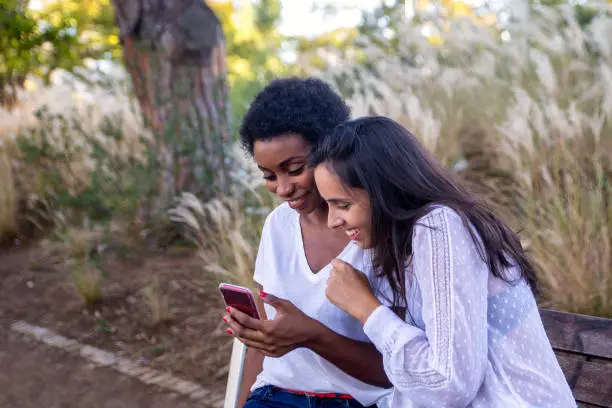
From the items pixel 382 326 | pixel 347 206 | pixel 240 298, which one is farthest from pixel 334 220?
pixel 240 298

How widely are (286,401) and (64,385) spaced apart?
101 inches

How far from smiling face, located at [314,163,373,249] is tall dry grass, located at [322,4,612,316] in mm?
1983

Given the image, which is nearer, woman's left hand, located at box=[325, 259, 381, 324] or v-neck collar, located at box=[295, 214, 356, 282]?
woman's left hand, located at box=[325, 259, 381, 324]

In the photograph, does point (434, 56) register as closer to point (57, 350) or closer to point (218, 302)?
point (218, 302)

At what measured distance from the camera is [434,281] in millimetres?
1591

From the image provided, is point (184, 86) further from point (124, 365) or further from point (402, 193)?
point (402, 193)

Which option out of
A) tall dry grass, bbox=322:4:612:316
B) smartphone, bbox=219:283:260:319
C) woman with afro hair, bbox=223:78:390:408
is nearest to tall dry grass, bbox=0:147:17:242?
tall dry grass, bbox=322:4:612:316

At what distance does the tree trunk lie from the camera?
18.7 ft

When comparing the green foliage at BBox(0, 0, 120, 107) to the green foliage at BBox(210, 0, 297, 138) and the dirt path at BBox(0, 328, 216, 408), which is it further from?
the green foliage at BBox(210, 0, 297, 138)

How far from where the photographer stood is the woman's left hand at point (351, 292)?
1780 mm

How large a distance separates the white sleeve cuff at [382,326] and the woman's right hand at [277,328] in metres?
0.32

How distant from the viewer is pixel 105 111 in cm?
882

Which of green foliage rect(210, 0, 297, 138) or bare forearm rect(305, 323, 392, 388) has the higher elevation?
green foliage rect(210, 0, 297, 138)

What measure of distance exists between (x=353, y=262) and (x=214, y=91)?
151 inches
